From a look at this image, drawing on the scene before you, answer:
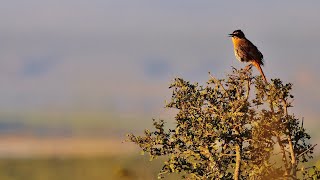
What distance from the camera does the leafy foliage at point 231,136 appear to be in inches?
1817

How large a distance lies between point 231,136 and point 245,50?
555 cm

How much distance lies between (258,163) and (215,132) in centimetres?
305

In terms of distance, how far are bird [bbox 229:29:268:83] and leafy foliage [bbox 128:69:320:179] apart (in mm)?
2562

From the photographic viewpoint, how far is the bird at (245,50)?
4888cm

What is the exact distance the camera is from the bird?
4888 centimetres

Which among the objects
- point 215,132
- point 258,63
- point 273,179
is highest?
point 258,63

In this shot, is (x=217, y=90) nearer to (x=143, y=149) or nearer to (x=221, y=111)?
(x=221, y=111)

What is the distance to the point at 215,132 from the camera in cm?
4688

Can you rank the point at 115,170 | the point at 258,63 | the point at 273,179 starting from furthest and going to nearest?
1. the point at 258,63
2. the point at 273,179
3. the point at 115,170

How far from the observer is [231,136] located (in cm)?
4666

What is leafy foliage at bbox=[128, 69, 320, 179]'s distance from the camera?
46156mm

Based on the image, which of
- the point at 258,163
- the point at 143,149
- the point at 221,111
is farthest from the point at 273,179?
the point at 143,149

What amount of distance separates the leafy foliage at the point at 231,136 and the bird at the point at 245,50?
101 inches

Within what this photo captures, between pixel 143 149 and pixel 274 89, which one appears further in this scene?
pixel 143 149
